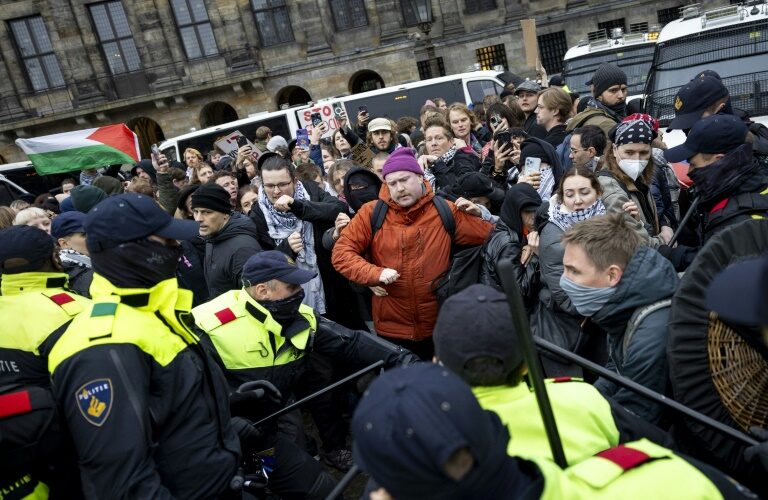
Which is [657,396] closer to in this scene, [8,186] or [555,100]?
[555,100]

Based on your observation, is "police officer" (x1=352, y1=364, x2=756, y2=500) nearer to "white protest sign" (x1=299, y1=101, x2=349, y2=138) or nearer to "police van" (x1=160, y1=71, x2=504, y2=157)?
"white protest sign" (x1=299, y1=101, x2=349, y2=138)

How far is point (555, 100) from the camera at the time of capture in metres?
5.36

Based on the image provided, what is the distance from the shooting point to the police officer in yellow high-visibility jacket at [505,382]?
1.49 meters

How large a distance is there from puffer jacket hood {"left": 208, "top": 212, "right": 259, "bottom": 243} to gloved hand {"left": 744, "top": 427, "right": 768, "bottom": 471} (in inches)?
136

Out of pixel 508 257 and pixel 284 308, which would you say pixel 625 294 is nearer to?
pixel 508 257

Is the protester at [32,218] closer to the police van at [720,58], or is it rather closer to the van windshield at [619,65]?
the police van at [720,58]

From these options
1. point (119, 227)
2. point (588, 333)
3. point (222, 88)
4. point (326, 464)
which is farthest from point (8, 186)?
point (588, 333)

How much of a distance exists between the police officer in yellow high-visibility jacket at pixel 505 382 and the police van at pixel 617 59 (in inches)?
390

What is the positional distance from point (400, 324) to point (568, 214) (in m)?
1.43

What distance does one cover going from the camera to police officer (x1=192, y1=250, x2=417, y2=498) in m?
2.90

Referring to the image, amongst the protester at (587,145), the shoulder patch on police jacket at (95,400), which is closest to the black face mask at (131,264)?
the shoulder patch on police jacket at (95,400)

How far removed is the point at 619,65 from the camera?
10508 millimetres

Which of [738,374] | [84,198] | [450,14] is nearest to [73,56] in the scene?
[450,14]

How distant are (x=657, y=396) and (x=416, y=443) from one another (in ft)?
4.14
